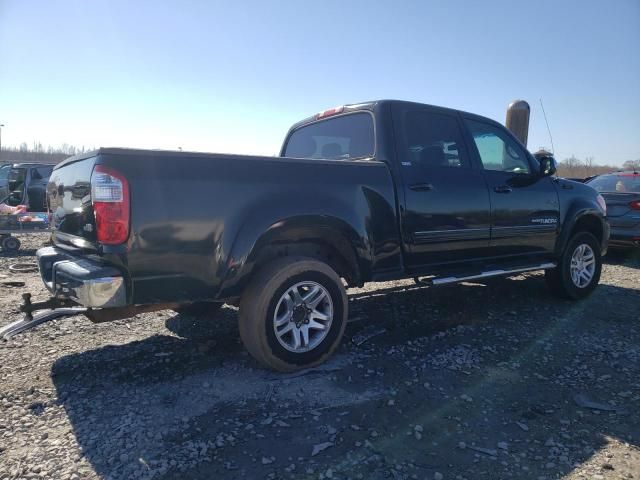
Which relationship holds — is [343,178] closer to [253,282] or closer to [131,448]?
[253,282]

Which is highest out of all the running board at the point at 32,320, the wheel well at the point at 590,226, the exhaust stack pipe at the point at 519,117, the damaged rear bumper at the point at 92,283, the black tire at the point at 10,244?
the exhaust stack pipe at the point at 519,117

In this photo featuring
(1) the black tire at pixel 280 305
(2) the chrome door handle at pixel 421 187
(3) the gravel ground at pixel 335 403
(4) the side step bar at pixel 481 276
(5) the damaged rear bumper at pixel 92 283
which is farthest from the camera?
(4) the side step bar at pixel 481 276

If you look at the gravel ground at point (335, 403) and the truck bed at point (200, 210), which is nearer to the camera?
the gravel ground at point (335, 403)

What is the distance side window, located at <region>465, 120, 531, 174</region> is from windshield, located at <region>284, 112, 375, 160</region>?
4.09ft

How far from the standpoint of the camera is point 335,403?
9.32 feet

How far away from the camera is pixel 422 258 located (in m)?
3.98

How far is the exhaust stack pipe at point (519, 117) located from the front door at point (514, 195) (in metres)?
7.01

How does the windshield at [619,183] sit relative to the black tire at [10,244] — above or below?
above

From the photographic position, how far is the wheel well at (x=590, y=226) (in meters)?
5.49

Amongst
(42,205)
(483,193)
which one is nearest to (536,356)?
(483,193)

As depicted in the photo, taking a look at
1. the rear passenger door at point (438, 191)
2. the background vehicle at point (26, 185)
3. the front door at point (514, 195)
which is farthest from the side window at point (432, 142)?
the background vehicle at point (26, 185)

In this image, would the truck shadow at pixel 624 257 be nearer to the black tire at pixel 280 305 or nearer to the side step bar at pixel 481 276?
the side step bar at pixel 481 276

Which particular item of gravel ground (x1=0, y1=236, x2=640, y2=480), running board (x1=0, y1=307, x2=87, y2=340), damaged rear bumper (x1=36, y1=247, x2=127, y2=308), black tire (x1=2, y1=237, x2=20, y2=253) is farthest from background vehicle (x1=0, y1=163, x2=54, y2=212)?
damaged rear bumper (x1=36, y1=247, x2=127, y2=308)

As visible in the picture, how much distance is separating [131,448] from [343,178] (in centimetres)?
224
